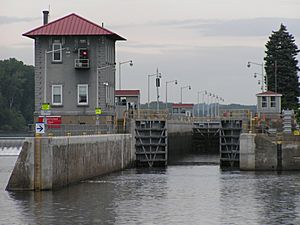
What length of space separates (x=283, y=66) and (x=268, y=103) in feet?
61.0

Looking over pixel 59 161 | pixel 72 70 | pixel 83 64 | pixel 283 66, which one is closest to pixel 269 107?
pixel 283 66

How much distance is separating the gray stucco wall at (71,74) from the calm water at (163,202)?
46.1 feet

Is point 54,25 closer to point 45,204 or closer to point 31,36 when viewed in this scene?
point 31,36

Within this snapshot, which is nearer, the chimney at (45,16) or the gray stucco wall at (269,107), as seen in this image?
the chimney at (45,16)

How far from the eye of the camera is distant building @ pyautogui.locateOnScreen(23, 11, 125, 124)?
70.2 m

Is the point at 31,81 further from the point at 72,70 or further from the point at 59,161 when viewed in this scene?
the point at 59,161

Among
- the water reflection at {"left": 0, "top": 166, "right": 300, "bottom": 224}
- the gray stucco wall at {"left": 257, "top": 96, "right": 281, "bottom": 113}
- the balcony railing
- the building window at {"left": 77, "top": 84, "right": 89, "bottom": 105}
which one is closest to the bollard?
the water reflection at {"left": 0, "top": 166, "right": 300, "bottom": 224}

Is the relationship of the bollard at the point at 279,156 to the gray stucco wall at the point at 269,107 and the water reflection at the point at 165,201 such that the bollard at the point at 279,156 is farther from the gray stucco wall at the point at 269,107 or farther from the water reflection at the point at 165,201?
the gray stucco wall at the point at 269,107

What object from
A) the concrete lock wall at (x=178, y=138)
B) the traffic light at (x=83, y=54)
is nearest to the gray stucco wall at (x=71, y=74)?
the traffic light at (x=83, y=54)

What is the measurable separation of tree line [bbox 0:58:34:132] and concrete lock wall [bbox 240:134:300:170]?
84.6m

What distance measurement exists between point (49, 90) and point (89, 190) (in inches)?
962

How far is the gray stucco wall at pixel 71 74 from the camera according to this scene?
231 ft

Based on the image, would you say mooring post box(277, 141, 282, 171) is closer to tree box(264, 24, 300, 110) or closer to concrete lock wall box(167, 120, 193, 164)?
concrete lock wall box(167, 120, 193, 164)

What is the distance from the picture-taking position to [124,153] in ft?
217
